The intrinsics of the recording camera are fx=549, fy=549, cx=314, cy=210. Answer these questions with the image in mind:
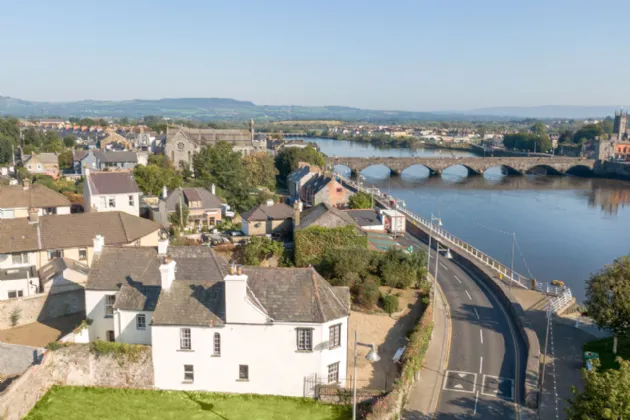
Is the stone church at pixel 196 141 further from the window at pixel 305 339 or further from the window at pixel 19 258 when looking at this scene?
the window at pixel 305 339

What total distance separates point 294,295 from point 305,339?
1828mm

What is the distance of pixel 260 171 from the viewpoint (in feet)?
275

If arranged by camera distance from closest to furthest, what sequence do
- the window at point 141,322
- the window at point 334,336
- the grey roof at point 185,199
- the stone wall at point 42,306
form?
the window at point 334,336 → the window at point 141,322 → the stone wall at point 42,306 → the grey roof at point 185,199

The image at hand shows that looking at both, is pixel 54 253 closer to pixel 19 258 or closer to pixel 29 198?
pixel 19 258

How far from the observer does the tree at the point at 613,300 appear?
26.0m

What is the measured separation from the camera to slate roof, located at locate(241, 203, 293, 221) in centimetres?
4606

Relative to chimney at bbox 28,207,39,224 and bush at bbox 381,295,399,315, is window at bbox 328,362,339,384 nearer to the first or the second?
bush at bbox 381,295,399,315

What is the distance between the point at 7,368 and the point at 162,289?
809 centimetres

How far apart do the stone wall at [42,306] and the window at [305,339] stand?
1584 cm

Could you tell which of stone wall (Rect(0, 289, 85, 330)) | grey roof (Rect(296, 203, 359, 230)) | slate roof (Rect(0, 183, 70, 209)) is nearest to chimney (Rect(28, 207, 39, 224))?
stone wall (Rect(0, 289, 85, 330))

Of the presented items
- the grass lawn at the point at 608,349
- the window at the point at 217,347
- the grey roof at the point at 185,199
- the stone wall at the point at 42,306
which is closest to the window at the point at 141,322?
the window at the point at 217,347

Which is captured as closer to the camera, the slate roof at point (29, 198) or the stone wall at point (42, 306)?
the stone wall at point (42, 306)

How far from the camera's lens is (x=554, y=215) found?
7862 cm

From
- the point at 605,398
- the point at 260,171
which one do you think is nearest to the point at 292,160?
the point at 260,171
